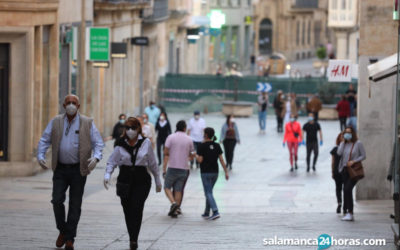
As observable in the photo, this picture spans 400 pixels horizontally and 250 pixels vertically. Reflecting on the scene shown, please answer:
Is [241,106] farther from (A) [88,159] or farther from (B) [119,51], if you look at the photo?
(A) [88,159]

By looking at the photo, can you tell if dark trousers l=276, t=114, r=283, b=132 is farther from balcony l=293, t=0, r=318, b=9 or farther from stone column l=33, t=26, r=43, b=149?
balcony l=293, t=0, r=318, b=9

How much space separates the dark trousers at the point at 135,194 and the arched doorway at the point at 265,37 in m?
83.2

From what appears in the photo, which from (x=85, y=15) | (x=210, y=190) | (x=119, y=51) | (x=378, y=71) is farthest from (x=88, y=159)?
(x=119, y=51)

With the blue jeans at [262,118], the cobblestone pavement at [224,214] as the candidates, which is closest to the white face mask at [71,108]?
the cobblestone pavement at [224,214]

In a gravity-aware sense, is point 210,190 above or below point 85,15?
below

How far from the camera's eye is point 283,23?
9594cm

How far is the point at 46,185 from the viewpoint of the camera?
24.0 meters

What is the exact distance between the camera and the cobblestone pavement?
14305mm

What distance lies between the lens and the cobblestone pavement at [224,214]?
14305 mm

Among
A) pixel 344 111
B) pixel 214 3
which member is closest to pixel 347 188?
pixel 344 111

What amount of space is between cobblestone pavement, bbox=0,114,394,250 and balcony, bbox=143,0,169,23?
13890 millimetres

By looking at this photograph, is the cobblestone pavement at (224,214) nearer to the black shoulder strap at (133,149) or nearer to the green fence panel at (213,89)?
the black shoulder strap at (133,149)

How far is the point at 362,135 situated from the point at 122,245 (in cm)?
997

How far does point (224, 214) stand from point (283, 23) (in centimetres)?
7684
